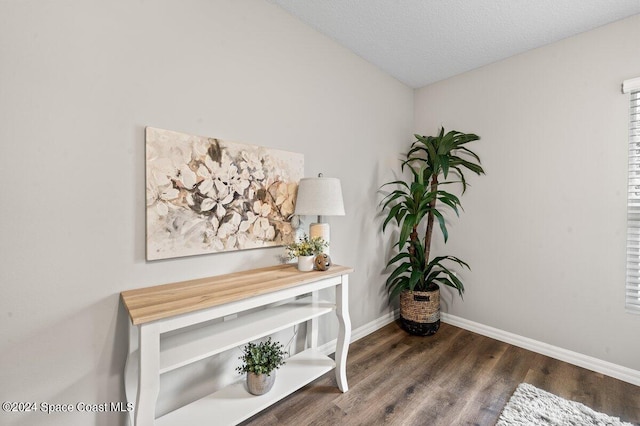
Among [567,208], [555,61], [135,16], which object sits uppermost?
[555,61]

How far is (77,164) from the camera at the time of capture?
3.88 feet

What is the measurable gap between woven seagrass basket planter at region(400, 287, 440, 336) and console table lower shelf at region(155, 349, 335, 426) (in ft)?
3.58

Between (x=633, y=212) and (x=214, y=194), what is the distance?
2836 millimetres

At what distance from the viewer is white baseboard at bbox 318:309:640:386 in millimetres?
1913

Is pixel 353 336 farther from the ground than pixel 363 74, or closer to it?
closer to it

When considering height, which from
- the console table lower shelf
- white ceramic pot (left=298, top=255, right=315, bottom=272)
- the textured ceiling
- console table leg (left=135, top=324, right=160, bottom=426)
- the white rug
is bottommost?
the white rug

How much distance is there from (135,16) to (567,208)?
314 cm

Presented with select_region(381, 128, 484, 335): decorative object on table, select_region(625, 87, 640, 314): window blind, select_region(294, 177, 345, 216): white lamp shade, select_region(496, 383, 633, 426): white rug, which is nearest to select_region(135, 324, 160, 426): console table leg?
select_region(294, 177, 345, 216): white lamp shade

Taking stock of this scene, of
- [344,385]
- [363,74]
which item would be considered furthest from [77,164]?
[363,74]

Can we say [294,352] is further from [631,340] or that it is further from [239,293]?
[631,340]

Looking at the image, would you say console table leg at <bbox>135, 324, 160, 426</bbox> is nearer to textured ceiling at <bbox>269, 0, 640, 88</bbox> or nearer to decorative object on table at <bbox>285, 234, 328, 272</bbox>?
decorative object on table at <bbox>285, 234, 328, 272</bbox>

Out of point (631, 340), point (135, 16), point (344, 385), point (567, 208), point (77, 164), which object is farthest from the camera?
point (567, 208)

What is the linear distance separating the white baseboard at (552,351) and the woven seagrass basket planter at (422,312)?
0.37m

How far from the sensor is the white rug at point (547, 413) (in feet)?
4.93
